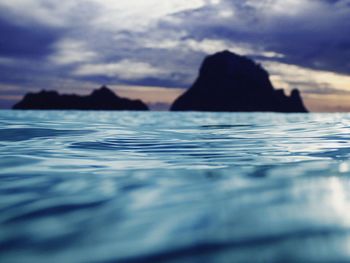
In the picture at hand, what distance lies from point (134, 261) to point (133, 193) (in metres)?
1.51

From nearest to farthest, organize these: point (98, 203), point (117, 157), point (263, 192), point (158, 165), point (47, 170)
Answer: point (98, 203)
point (263, 192)
point (47, 170)
point (158, 165)
point (117, 157)

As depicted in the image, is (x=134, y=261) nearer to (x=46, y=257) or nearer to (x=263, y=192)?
(x=46, y=257)

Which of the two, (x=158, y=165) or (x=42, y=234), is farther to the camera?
(x=158, y=165)

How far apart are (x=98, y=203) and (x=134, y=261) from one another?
4.04 ft

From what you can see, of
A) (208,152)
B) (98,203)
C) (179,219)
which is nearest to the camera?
(179,219)

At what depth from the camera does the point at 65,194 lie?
3457mm

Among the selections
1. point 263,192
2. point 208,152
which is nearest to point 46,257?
point 263,192

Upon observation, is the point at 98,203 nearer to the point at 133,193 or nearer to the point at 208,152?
the point at 133,193

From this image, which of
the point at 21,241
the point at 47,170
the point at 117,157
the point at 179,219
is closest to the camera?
the point at 21,241

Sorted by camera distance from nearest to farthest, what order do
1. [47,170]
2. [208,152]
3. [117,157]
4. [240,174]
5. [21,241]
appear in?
[21,241] < [240,174] < [47,170] < [117,157] < [208,152]

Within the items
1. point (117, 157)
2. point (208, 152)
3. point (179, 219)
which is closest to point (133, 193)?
point (179, 219)

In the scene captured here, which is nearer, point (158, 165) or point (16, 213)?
point (16, 213)

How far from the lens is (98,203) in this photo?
3139 mm

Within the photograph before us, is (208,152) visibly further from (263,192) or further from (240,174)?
(263,192)
